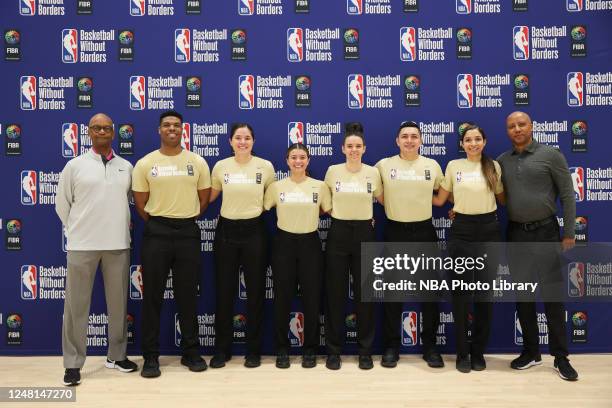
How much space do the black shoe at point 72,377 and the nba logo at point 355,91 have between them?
2985 mm

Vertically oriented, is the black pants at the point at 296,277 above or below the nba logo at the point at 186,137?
below

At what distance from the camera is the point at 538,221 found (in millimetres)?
3770

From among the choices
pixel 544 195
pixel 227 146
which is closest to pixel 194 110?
pixel 227 146

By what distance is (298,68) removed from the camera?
14.3ft

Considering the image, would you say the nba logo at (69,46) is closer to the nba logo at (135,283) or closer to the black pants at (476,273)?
the nba logo at (135,283)

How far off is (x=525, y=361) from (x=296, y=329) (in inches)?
73.3

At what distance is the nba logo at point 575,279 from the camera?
4.37 metres

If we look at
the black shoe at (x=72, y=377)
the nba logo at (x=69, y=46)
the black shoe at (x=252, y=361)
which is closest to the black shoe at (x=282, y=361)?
the black shoe at (x=252, y=361)

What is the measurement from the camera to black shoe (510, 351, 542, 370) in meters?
3.92

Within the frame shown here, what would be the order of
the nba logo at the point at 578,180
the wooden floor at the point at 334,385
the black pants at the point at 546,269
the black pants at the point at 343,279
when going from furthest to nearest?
the nba logo at the point at 578,180 < the black pants at the point at 343,279 < the black pants at the point at 546,269 < the wooden floor at the point at 334,385

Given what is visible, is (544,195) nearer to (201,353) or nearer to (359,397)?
(359,397)

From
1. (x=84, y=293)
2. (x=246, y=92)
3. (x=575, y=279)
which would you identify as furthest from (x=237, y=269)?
(x=575, y=279)

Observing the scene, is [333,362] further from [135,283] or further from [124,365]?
[135,283]

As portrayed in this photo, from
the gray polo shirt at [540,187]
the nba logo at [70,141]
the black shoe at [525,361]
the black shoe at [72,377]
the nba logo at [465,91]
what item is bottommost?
the black shoe at [525,361]
